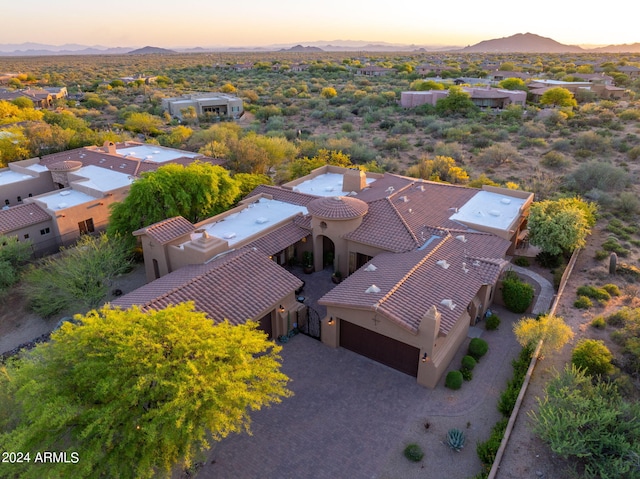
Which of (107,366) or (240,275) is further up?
(107,366)

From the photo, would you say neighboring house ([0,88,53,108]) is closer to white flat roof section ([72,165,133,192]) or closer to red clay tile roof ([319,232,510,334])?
white flat roof section ([72,165,133,192])

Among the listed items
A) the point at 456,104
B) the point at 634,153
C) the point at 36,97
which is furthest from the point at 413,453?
the point at 36,97

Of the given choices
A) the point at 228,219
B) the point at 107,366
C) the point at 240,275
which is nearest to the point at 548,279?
the point at 240,275

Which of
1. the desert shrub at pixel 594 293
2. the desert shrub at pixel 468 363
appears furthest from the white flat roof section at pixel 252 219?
the desert shrub at pixel 594 293

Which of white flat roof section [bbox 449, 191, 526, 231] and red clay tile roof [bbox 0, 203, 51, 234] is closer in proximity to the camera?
white flat roof section [bbox 449, 191, 526, 231]

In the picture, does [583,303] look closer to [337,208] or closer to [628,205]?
[337,208]

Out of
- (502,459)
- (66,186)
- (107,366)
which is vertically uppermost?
(107,366)

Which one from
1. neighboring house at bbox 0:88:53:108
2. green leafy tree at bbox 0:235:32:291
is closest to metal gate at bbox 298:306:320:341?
green leafy tree at bbox 0:235:32:291

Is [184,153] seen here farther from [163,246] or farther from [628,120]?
[628,120]
